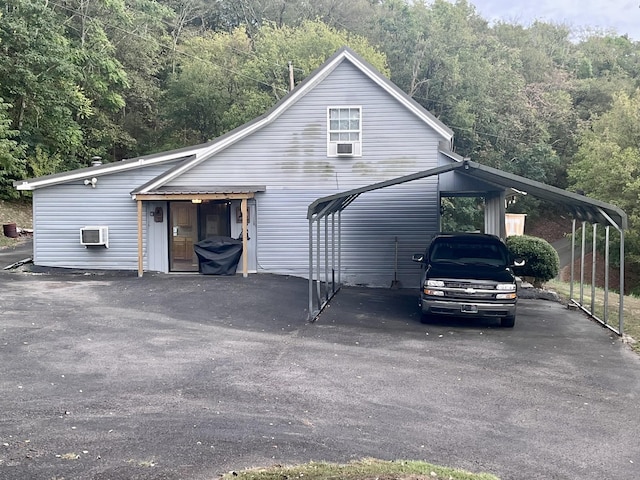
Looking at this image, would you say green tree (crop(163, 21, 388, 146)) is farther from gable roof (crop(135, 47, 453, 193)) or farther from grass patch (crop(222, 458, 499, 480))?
grass patch (crop(222, 458, 499, 480))

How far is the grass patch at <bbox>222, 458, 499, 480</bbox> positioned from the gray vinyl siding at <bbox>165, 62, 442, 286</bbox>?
1313cm

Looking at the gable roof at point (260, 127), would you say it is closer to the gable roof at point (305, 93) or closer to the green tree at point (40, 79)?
the gable roof at point (305, 93)

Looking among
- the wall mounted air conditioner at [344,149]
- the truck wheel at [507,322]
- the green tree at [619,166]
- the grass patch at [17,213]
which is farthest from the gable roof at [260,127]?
the green tree at [619,166]

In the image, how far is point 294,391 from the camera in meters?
7.33

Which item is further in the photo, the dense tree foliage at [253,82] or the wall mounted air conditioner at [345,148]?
the dense tree foliage at [253,82]

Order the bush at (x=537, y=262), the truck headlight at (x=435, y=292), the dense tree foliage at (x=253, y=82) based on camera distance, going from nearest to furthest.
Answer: the truck headlight at (x=435, y=292) < the bush at (x=537, y=262) < the dense tree foliage at (x=253, y=82)

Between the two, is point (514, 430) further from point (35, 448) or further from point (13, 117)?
point (13, 117)

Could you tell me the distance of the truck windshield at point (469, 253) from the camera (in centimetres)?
1274

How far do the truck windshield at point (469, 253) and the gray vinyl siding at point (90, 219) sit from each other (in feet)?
29.6

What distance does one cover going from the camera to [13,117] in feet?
106

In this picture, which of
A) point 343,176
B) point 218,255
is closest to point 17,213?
point 218,255

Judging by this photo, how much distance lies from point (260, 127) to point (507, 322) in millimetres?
9428

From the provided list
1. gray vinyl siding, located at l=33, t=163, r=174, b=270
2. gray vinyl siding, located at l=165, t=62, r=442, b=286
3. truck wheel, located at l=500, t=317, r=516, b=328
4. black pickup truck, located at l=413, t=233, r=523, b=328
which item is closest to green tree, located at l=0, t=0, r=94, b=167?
gray vinyl siding, located at l=33, t=163, r=174, b=270

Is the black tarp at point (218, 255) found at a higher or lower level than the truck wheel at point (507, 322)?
higher
